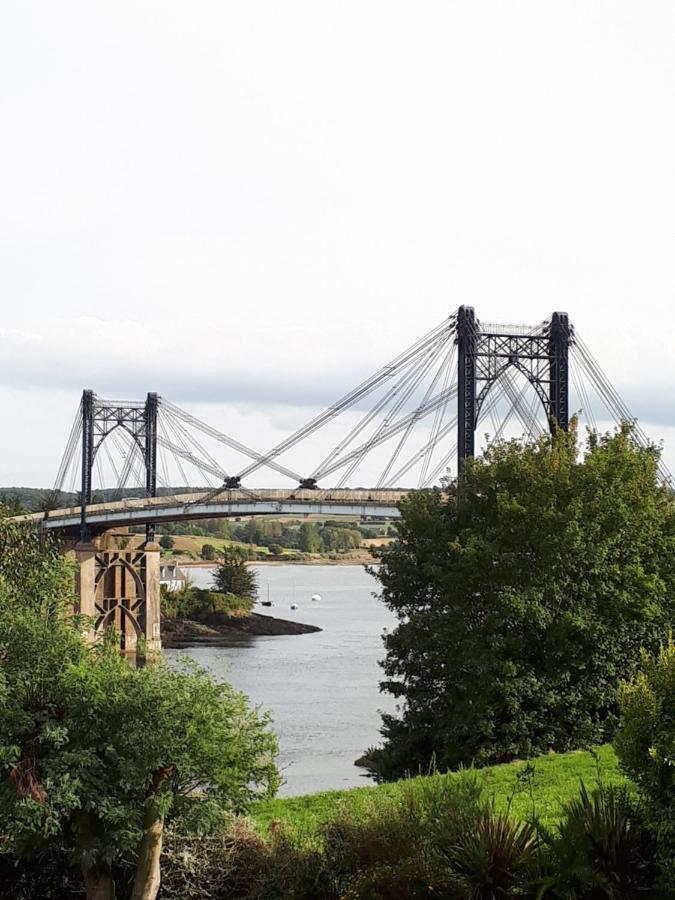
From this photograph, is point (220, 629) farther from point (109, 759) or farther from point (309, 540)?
point (309, 540)

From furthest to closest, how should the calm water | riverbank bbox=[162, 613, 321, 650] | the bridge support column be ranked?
riverbank bbox=[162, 613, 321, 650] < the bridge support column < the calm water

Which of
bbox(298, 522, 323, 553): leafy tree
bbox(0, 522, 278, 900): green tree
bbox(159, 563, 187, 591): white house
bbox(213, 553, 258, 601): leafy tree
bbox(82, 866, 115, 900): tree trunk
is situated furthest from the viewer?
bbox(298, 522, 323, 553): leafy tree

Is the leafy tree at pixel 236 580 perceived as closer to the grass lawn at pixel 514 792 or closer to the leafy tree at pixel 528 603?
the leafy tree at pixel 528 603

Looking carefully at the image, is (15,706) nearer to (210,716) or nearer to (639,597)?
(210,716)

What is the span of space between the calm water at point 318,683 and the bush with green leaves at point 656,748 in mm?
5042

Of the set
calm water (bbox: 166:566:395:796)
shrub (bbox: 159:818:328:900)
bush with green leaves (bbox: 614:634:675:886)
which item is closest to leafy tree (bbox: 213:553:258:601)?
calm water (bbox: 166:566:395:796)

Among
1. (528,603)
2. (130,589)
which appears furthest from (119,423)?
(528,603)

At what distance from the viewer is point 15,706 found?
1209 centimetres

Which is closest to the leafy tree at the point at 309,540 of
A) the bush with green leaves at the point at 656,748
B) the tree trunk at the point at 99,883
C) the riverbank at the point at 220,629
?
the riverbank at the point at 220,629

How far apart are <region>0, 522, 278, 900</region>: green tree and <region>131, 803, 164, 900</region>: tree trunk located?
0.5 inches

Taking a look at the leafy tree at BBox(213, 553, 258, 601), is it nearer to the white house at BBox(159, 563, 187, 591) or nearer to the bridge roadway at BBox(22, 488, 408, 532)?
the white house at BBox(159, 563, 187, 591)

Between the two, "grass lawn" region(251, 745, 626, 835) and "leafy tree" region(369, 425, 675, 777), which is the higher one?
"leafy tree" region(369, 425, 675, 777)

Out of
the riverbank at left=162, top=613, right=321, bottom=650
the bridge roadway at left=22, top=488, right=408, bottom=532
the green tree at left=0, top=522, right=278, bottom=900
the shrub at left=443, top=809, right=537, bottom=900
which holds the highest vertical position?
the bridge roadway at left=22, top=488, right=408, bottom=532

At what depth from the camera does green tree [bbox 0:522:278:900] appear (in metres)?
11.8
